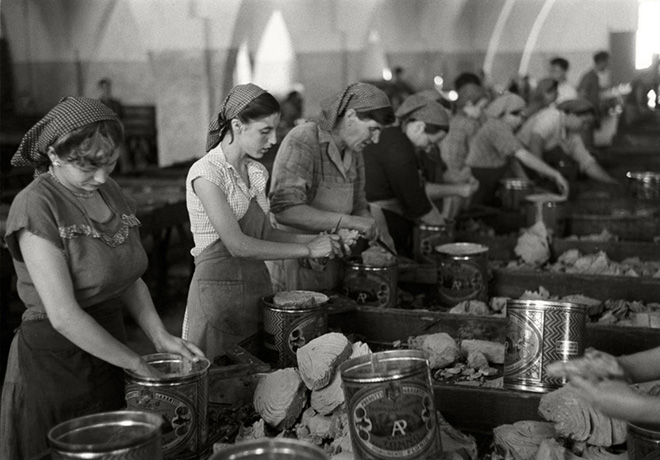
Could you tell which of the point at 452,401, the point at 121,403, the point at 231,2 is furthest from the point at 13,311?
the point at 231,2

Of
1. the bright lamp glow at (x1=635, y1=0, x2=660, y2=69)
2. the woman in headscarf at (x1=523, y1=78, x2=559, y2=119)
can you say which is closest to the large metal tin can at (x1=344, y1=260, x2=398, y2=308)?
the woman in headscarf at (x1=523, y1=78, x2=559, y2=119)

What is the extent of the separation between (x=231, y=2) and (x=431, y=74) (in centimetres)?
942

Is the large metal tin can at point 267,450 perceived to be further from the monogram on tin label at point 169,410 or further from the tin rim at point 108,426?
the monogram on tin label at point 169,410

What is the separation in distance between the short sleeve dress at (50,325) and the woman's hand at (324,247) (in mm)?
768

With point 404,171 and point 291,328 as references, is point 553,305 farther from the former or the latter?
point 404,171

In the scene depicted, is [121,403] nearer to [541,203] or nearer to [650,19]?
[541,203]

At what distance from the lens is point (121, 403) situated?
8.82ft

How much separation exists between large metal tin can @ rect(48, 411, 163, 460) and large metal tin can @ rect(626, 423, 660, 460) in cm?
109

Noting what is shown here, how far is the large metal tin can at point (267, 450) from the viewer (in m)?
1.72

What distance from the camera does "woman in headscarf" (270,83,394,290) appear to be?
3.74m

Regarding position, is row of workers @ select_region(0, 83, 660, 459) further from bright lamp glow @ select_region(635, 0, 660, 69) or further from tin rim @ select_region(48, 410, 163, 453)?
bright lamp glow @ select_region(635, 0, 660, 69)

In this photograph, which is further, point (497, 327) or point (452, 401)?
point (497, 327)

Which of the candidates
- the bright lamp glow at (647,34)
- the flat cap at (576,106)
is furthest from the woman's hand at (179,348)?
the bright lamp glow at (647,34)

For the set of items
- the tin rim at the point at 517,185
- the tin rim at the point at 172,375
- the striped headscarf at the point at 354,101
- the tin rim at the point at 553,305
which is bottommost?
the tin rim at the point at 172,375
